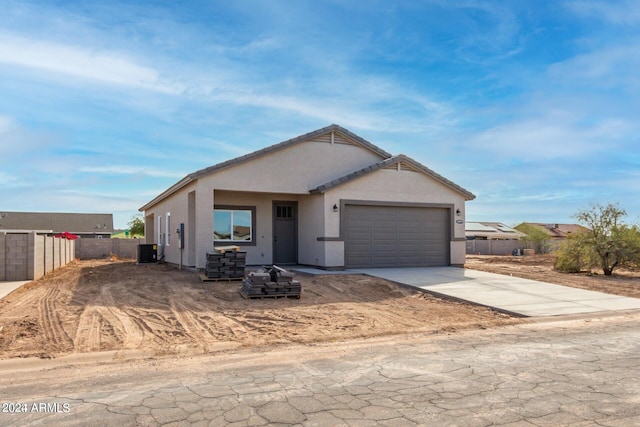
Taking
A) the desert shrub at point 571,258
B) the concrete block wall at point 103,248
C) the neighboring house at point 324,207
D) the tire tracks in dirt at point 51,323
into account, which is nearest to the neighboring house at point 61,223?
the concrete block wall at point 103,248

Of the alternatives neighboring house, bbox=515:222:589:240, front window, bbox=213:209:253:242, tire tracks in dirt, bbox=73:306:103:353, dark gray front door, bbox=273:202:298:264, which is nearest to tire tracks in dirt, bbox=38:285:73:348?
tire tracks in dirt, bbox=73:306:103:353

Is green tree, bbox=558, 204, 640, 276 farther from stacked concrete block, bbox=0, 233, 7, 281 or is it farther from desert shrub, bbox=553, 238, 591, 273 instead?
stacked concrete block, bbox=0, 233, 7, 281

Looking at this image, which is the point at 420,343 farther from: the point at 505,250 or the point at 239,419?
the point at 505,250

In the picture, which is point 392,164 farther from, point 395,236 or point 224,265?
point 224,265

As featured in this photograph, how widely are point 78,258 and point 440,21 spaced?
98.9 feet

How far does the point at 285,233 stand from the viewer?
67.0ft

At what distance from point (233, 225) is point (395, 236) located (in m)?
6.47

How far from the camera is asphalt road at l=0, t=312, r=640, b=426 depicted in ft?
15.1

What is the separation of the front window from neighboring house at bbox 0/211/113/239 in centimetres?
4304

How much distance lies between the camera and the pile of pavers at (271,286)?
39.6ft

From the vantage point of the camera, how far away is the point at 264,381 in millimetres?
5816

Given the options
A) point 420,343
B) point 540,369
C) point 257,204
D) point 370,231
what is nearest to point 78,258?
point 257,204

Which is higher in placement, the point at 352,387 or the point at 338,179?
the point at 338,179

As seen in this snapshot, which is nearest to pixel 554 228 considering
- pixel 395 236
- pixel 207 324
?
pixel 395 236
